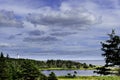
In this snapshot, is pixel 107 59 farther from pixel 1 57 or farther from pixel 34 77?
pixel 1 57

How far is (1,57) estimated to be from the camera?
79.7 m

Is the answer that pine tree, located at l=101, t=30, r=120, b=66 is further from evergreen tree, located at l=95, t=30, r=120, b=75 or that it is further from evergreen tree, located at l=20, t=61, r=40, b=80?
evergreen tree, located at l=20, t=61, r=40, b=80

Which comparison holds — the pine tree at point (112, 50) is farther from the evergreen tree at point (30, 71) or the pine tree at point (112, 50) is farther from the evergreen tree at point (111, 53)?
the evergreen tree at point (30, 71)

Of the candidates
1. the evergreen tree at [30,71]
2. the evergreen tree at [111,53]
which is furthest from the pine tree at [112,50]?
the evergreen tree at [30,71]

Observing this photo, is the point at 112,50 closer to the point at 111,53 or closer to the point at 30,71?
the point at 111,53

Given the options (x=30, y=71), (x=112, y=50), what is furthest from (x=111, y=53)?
(x=30, y=71)

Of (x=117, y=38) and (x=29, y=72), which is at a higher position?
(x=117, y=38)

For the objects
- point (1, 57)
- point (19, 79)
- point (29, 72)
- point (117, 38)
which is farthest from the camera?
point (1, 57)

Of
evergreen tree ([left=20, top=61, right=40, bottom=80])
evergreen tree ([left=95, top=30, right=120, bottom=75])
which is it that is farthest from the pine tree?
evergreen tree ([left=20, top=61, right=40, bottom=80])

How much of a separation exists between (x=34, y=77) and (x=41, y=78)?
2.58m

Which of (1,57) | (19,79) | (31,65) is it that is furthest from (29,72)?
(1,57)

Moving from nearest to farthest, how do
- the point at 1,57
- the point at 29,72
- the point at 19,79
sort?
the point at 29,72, the point at 19,79, the point at 1,57

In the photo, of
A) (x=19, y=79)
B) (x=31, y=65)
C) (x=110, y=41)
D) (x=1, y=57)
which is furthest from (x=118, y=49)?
(x=1, y=57)

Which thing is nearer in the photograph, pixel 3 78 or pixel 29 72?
pixel 29 72
